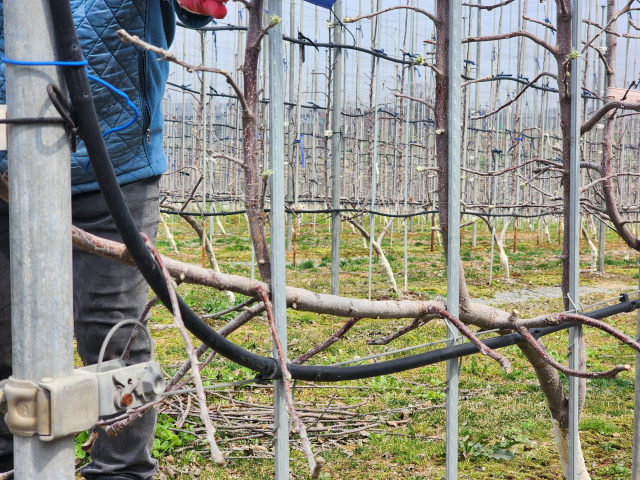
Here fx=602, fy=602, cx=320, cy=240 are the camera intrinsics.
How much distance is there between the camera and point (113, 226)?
154cm

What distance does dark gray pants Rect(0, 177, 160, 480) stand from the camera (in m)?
1.51

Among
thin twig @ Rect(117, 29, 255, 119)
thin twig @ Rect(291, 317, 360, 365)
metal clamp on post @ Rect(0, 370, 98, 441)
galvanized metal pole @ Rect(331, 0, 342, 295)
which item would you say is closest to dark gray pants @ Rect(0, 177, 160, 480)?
thin twig @ Rect(291, 317, 360, 365)

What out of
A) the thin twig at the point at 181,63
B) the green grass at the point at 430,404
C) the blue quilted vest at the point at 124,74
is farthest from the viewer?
the green grass at the point at 430,404

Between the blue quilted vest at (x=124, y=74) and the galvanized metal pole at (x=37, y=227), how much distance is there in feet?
2.07

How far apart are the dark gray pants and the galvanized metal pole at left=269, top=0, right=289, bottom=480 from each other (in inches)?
19.8

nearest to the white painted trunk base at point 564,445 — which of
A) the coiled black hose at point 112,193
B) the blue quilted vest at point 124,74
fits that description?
the coiled black hose at point 112,193

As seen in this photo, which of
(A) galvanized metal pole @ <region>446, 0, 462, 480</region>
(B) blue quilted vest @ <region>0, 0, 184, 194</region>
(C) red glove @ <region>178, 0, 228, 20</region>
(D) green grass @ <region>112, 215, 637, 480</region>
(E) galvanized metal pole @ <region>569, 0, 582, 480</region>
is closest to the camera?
(C) red glove @ <region>178, 0, 228, 20</region>

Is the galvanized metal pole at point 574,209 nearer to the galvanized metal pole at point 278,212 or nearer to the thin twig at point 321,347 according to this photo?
the thin twig at point 321,347

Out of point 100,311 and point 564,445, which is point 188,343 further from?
point 564,445

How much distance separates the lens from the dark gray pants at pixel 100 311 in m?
1.51

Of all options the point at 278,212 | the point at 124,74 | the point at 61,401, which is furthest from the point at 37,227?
the point at 124,74

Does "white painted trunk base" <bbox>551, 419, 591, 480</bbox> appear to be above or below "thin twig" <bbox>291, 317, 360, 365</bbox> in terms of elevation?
below

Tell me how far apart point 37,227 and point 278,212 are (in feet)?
1.56

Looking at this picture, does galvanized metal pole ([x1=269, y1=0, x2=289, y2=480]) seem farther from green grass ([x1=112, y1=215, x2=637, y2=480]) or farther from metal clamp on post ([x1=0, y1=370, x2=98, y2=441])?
green grass ([x1=112, y1=215, x2=637, y2=480])
